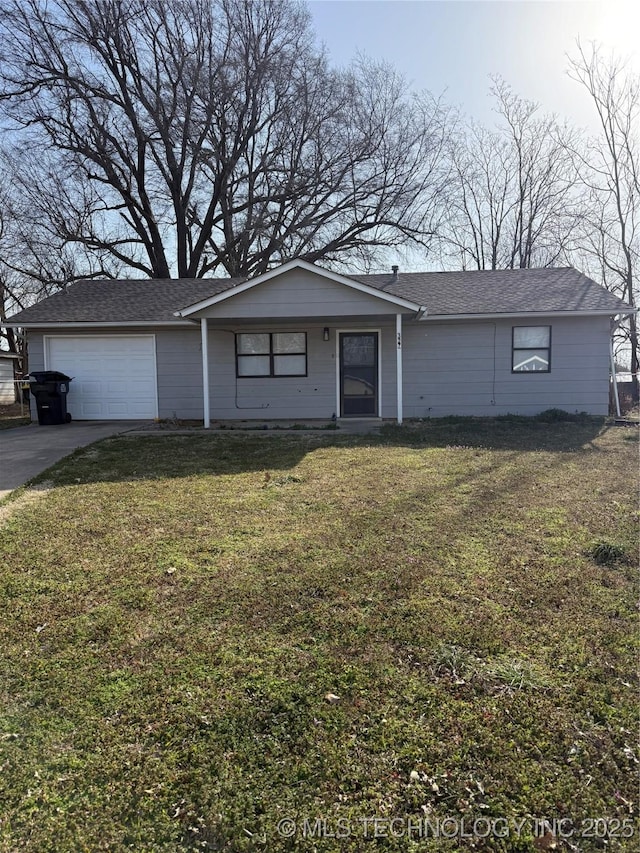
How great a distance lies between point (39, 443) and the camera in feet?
29.0

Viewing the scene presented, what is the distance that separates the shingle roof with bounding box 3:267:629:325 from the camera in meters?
11.4

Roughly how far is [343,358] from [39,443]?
6.66m

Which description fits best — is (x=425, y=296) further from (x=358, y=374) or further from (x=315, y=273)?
(x=315, y=273)

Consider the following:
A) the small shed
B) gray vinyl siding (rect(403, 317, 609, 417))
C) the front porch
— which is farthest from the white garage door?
the small shed

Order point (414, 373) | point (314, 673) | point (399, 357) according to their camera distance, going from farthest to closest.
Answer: point (414, 373), point (399, 357), point (314, 673)

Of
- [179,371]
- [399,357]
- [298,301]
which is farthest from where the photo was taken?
[179,371]

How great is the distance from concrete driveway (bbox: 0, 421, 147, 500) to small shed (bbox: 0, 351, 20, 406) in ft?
56.0

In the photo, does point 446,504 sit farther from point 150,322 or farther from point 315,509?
point 150,322

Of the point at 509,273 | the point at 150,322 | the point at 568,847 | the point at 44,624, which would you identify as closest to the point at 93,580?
the point at 44,624

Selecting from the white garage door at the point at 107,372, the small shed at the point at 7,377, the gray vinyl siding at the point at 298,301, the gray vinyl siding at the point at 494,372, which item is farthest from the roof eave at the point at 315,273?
the small shed at the point at 7,377

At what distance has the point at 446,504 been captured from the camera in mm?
5055

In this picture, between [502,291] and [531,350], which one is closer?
[531,350]

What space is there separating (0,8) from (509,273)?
20.1 m

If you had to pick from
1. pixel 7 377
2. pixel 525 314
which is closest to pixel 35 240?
pixel 7 377
